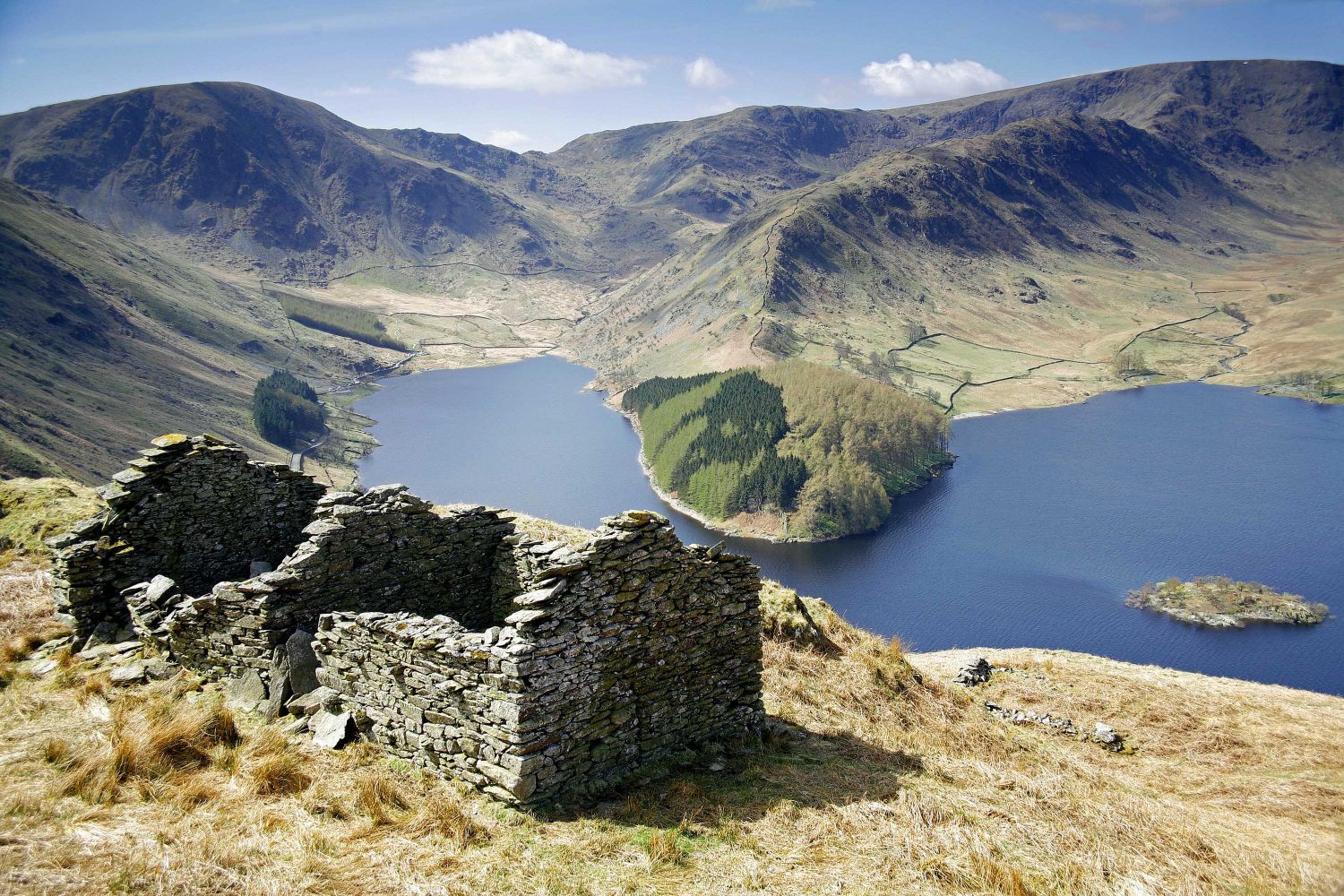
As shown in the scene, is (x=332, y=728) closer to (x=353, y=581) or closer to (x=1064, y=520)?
(x=353, y=581)

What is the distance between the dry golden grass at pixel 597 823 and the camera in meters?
8.94

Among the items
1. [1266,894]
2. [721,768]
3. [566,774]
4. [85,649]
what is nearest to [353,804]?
[566,774]

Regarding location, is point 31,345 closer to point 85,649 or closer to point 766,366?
point 766,366

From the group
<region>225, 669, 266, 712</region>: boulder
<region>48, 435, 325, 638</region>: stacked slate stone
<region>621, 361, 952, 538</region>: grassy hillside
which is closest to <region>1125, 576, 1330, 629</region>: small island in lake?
<region>621, 361, 952, 538</region>: grassy hillside

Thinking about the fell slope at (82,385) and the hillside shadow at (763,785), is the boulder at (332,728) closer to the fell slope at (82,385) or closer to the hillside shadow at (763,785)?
the hillside shadow at (763,785)

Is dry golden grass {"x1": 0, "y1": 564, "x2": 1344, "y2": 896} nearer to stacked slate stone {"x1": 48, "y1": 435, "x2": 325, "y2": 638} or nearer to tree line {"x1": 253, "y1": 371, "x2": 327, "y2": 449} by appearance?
stacked slate stone {"x1": 48, "y1": 435, "x2": 325, "y2": 638}

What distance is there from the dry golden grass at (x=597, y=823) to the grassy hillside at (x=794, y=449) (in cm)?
11442

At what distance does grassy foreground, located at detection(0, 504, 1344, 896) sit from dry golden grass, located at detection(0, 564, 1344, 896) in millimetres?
35

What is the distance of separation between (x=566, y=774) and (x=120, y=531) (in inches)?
421

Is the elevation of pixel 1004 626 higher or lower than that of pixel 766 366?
lower

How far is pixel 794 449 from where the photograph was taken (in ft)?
462

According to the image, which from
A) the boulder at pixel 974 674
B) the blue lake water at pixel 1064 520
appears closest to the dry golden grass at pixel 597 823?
the boulder at pixel 974 674

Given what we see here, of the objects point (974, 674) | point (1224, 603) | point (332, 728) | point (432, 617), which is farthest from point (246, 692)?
point (1224, 603)

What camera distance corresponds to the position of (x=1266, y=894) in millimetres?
10055
